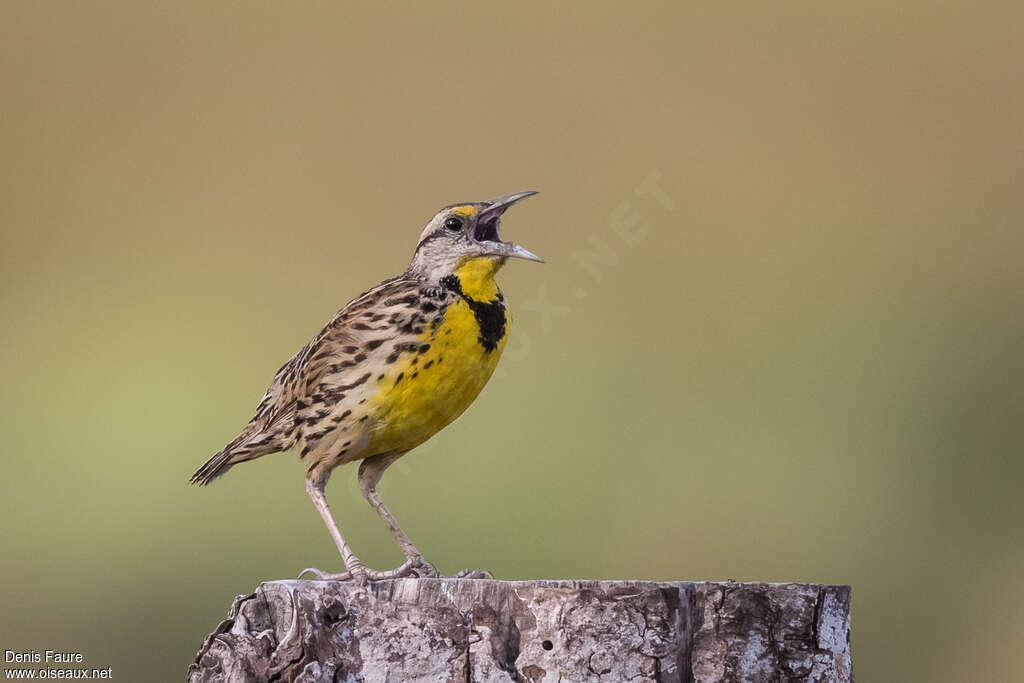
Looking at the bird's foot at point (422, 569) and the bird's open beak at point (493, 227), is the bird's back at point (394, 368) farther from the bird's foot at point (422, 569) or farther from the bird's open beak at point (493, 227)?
the bird's foot at point (422, 569)

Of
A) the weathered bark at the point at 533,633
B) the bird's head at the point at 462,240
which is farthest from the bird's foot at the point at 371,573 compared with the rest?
the bird's head at the point at 462,240

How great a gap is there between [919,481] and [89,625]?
11.9 feet

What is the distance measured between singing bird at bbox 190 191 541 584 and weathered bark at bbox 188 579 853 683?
24.9 inches

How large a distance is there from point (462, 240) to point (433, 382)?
0.45m

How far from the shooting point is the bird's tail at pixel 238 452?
13.6 ft

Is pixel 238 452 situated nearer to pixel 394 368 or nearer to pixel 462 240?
pixel 394 368

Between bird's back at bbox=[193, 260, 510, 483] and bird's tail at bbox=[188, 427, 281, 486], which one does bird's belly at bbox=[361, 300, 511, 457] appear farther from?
bird's tail at bbox=[188, 427, 281, 486]

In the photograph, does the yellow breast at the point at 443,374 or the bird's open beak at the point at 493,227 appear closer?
the yellow breast at the point at 443,374

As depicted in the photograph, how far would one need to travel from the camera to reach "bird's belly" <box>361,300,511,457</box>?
12.6 ft

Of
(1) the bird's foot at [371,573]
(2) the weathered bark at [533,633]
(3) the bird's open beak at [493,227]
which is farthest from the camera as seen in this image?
(3) the bird's open beak at [493,227]

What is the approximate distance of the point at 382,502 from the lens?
14.0ft

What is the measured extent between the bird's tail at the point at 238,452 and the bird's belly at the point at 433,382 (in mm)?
403

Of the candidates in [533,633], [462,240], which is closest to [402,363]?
[462,240]

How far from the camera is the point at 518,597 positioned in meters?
2.96
